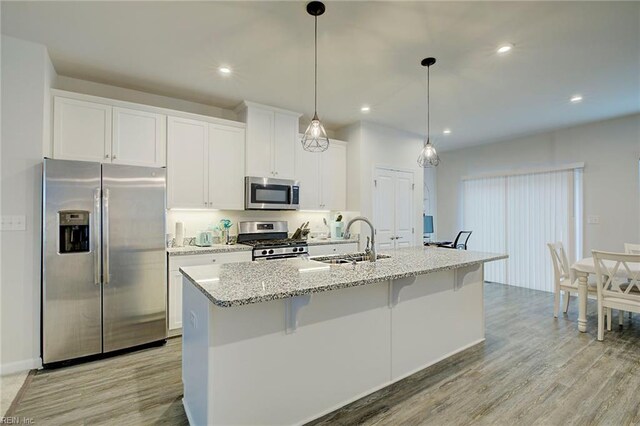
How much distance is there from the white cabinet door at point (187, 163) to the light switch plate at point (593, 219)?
227 inches

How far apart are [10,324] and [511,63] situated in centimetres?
506

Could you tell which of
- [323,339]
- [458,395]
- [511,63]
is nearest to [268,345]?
[323,339]

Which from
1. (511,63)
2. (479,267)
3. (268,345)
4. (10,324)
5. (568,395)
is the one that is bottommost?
(568,395)

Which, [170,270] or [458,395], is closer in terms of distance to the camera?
[458,395]

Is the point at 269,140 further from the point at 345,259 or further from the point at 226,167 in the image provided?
the point at 345,259

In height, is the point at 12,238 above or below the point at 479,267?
above

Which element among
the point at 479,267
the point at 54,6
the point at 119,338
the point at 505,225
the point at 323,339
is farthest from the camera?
the point at 505,225

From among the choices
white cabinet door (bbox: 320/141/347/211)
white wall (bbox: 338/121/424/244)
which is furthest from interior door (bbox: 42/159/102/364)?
white wall (bbox: 338/121/424/244)

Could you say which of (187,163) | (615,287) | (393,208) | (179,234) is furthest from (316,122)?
(615,287)

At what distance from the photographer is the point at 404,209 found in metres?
5.34

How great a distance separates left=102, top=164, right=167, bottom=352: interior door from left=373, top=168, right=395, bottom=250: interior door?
312 centimetres

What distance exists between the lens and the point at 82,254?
2760 mm

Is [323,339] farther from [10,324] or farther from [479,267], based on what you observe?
[10,324]

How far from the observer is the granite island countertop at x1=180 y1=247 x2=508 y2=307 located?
1502 mm
